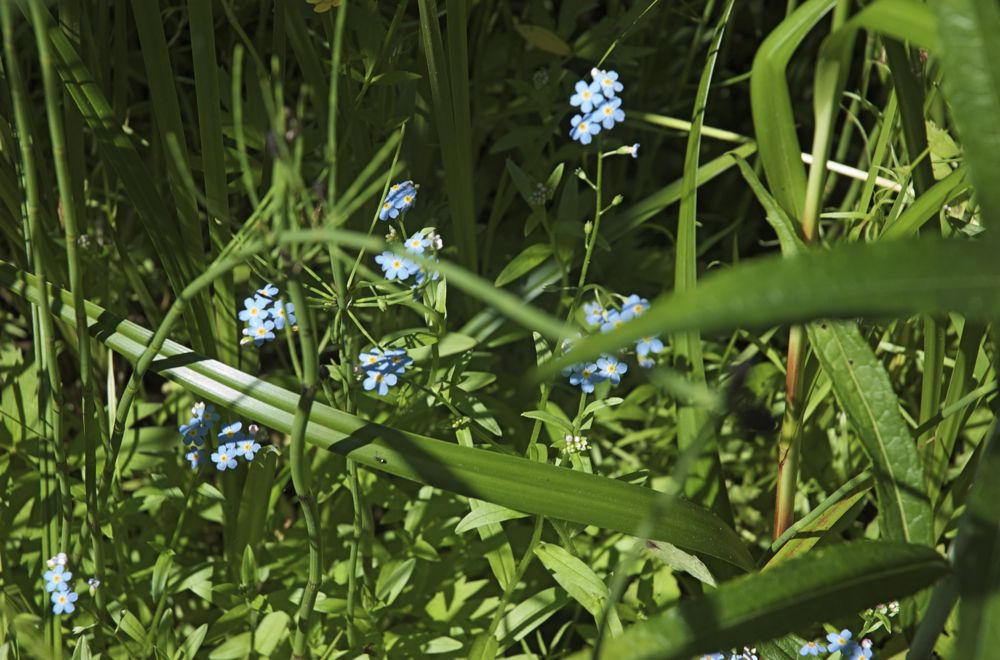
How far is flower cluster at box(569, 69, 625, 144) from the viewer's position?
135 cm

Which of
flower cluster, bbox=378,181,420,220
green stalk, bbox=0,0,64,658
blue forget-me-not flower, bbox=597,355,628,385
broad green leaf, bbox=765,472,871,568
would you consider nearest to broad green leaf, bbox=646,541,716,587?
broad green leaf, bbox=765,472,871,568

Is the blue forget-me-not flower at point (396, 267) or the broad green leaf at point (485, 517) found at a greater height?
the blue forget-me-not flower at point (396, 267)

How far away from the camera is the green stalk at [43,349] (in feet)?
3.54

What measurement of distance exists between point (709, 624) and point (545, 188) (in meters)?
0.90

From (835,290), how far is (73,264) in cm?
92

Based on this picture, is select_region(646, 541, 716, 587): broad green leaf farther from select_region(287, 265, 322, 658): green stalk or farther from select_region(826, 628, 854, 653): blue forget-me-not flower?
select_region(287, 265, 322, 658): green stalk

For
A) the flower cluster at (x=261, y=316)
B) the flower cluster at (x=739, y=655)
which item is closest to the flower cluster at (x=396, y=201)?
the flower cluster at (x=261, y=316)

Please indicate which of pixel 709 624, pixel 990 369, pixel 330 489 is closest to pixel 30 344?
pixel 330 489

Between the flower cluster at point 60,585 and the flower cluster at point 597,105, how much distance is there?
3.25 feet

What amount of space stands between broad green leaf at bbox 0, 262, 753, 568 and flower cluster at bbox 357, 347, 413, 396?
3.7 inches

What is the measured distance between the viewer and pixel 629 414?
70.0 inches

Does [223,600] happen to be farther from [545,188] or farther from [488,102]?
[488,102]

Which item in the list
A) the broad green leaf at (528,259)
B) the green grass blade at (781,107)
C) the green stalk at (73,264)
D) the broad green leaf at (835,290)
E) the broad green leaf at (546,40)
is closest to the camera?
the broad green leaf at (835,290)

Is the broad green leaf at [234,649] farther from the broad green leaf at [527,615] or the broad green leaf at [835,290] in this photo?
the broad green leaf at [835,290]
